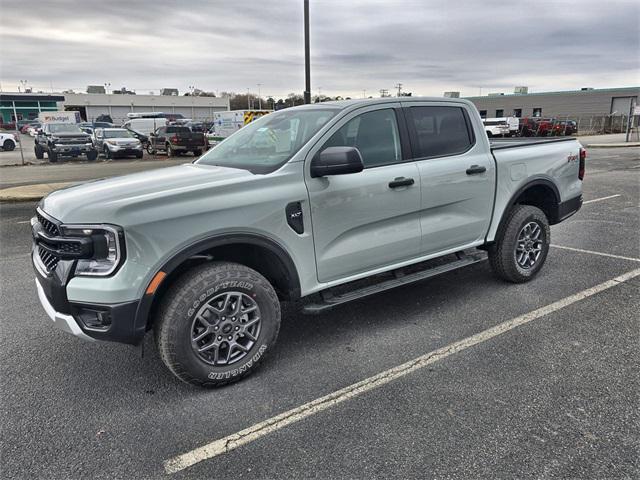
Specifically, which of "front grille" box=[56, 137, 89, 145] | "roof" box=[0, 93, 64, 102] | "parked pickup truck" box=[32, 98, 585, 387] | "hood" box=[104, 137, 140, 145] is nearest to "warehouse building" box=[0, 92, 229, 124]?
"roof" box=[0, 93, 64, 102]

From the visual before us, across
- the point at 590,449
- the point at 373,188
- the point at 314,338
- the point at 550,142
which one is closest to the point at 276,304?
the point at 314,338

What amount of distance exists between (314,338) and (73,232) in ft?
6.52

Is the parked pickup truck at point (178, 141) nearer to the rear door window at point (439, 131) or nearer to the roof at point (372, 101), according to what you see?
the roof at point (372, 101)

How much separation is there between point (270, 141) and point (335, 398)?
2113 millimetres

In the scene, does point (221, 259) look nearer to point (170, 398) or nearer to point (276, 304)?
point (276, 304)

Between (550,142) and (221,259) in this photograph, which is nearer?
(221,259)

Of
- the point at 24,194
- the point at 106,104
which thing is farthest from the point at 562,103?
the point at 106,104

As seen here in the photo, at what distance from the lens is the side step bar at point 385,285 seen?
3598 mm

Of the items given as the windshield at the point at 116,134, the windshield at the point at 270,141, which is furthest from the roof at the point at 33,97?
the windshield at the point at 270,141

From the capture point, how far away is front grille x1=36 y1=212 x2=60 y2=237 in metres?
3.04

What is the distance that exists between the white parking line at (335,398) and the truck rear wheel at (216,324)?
52 centimetres

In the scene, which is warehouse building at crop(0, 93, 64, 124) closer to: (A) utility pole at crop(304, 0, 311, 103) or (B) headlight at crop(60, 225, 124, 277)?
(A) utility pole at crop(304, 0, 311, 103)

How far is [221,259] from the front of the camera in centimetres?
342

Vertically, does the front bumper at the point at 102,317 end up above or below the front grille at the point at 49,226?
below
